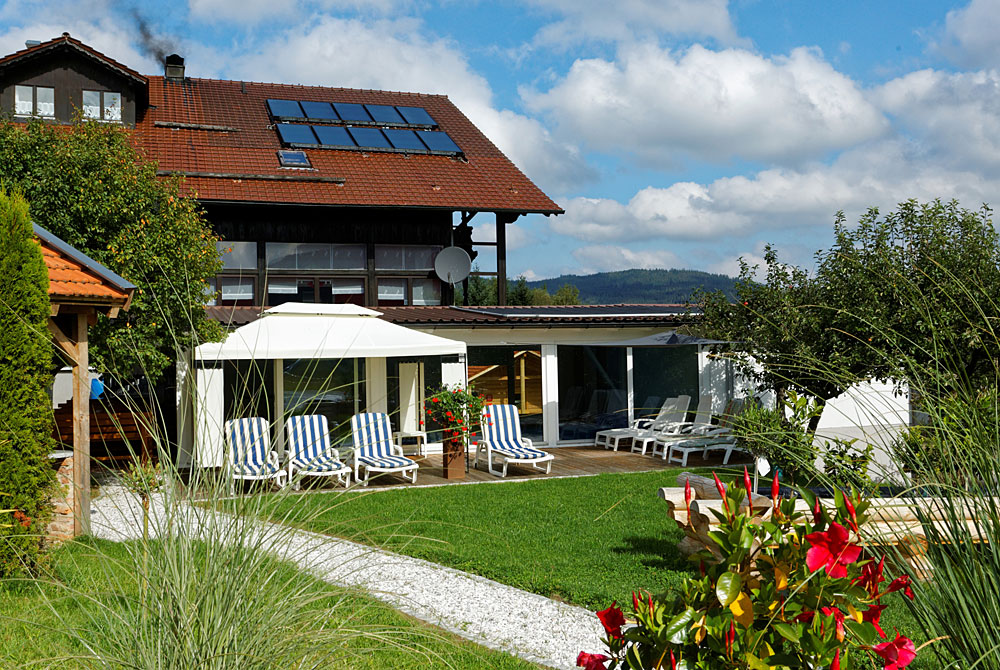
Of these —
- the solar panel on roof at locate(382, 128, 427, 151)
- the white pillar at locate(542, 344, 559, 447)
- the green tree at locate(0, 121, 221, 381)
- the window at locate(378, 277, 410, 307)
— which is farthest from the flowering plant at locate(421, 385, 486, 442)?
the solar panel on roof at locate(382, 128, 427, 151)

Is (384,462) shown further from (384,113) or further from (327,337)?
(384,113)

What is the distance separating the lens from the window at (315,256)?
685 inches

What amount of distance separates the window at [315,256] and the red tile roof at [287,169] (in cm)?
108

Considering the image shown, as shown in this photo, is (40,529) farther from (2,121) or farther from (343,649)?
(2,121)

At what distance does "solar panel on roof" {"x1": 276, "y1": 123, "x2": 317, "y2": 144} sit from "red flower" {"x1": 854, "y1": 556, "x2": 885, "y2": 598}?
1864 cm

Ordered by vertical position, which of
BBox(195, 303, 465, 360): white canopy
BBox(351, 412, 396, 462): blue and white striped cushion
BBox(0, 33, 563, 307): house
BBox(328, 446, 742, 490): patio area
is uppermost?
BBox(0, 33, 563, 307): house

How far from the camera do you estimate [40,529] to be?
6316 mm

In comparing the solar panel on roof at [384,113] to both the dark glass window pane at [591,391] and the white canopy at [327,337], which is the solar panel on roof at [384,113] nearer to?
the dark glass window pane at [591,391]

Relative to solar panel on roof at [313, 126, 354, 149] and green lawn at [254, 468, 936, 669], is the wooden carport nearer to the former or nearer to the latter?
green lawn at [254, 468, 936, 669]

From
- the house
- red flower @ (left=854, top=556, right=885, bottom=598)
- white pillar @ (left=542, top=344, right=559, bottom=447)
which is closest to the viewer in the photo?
red flower @ (left=854, top=556, right=885, bottom=598)

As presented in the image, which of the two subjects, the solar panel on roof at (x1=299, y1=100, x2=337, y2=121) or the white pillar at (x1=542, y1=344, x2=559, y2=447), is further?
the solar panel on roof at (x1=299, y1=100, x2=337, y2=121)

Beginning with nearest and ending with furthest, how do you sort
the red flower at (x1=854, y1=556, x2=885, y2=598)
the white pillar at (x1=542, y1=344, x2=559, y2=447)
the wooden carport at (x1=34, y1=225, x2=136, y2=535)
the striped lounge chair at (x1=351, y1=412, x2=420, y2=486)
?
the red flower at (x1=854, y1=556, x2=885, y2=598) → the wooden carport at (x1=34, y1=225, x2=136, y2=535) → the striped lounge chair at (x1=351, y1=412, x2=420, y2=486) → the white pillar at (x1=542, y1=344, x2=559, y2=447)

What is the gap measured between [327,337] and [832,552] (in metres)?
10.4

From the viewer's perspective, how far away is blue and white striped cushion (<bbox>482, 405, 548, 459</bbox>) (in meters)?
13.1
